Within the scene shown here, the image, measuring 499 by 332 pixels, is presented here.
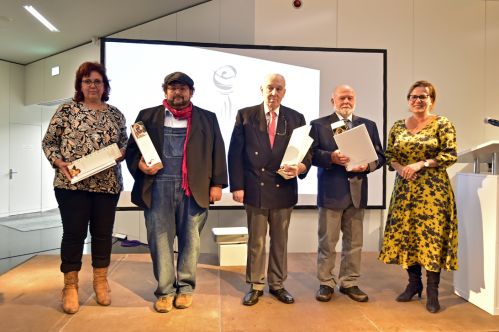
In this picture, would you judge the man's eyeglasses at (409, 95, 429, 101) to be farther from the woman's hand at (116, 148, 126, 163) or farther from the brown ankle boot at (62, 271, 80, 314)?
the brown ankle boot at (62, 271, 80, 314)

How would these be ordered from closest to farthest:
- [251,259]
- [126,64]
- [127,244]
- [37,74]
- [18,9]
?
[251,259], [126,64], [127,244], [18,9], [37,74]

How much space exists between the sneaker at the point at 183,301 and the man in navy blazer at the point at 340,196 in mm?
860

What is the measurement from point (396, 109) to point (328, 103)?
2.77 feet

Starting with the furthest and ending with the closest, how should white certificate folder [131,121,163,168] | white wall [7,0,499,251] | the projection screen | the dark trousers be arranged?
white wall [7,0,499,251] < the projection screen < the dark trousers < white certificate folder [131,121,163,168]

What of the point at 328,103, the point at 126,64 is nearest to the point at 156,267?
the point at 126,64

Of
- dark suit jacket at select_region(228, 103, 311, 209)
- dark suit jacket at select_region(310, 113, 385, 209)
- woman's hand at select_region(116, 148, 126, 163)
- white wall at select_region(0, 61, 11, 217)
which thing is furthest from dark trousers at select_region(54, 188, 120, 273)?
white wall at select_region(0, 61, 11, 217)

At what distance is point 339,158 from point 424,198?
0.59 metres

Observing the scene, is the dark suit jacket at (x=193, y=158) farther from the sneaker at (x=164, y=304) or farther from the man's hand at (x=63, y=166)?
the sneaker at (x=164, y=304)

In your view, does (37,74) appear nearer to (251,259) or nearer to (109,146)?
(109,146)

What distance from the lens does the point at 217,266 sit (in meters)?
3.64

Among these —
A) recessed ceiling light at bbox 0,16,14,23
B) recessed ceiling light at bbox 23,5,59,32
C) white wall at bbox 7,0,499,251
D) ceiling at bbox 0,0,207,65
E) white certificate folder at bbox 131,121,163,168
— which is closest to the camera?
white certificate folder at bbox 131,121,163,168

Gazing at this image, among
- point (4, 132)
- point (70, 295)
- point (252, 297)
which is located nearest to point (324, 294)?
point (252, 297)

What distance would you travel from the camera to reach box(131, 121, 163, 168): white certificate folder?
2.21 metres

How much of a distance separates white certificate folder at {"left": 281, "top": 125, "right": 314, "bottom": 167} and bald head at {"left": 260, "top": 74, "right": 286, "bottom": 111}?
0.24 meters
